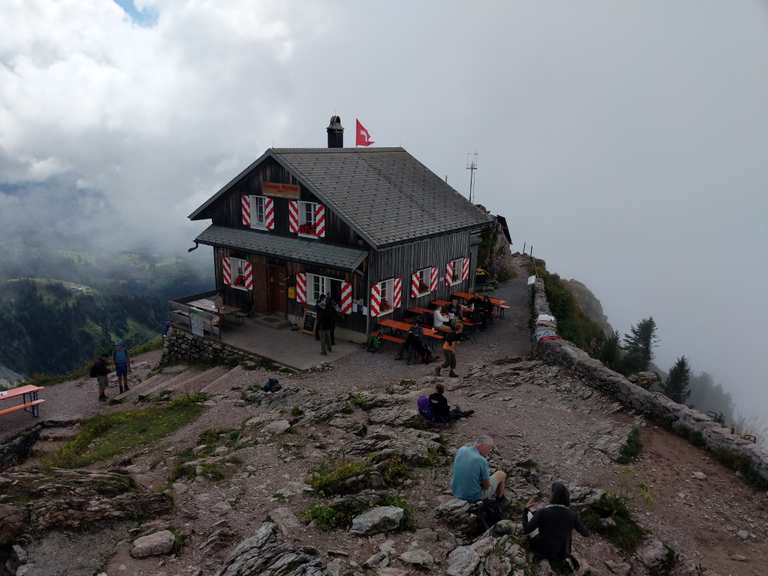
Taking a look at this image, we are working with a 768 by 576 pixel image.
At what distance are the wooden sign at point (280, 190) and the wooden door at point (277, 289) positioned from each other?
297 centimetres

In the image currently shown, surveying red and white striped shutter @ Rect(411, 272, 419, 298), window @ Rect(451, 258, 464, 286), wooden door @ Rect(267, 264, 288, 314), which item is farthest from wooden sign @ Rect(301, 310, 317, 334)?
window @ Rect(451, 258, 464, 286)

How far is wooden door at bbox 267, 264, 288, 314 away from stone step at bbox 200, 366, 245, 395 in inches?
164

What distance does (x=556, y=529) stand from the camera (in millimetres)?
6703

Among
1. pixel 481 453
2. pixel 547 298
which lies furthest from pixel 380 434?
pixel 547 298

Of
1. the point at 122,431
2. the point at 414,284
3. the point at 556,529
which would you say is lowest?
the point at 122,431

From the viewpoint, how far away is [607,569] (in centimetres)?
769

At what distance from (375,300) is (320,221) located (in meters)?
3.67

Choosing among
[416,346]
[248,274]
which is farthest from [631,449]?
[248,274]

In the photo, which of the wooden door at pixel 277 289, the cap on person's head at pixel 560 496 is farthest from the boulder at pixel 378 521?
the wooden door at pixel 277 289

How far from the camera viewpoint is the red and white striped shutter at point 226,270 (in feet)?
78.7

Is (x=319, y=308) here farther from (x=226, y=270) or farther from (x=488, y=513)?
(x=488, y=513)

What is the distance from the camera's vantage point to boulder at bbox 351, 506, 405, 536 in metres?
7.77

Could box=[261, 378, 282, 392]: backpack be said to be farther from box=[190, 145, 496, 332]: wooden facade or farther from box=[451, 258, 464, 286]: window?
box=[451, 258, 464, 286]: window

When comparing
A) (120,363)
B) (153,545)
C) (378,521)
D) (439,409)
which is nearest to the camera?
(153,545)
